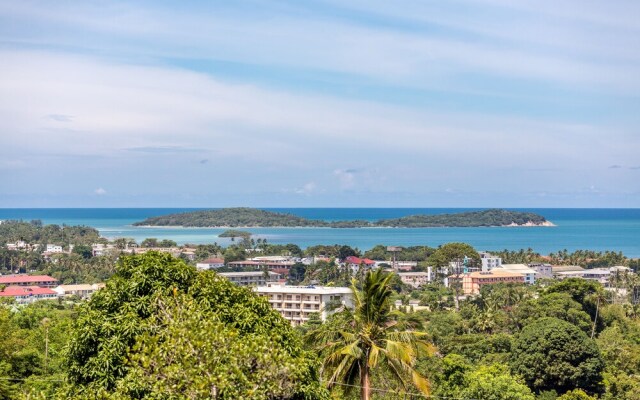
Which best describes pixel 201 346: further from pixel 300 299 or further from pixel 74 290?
pixel 74 290

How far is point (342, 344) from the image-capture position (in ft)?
40.9

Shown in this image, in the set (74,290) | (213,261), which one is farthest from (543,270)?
(74,290)

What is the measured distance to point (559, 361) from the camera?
31234 millimetres

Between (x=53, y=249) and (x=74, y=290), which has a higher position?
(x=53, y=249)

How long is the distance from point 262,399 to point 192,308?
1.88 m

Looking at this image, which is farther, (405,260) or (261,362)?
(405,260)

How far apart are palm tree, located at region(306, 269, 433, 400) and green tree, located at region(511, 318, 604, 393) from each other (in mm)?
20358

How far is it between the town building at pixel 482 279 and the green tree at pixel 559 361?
1961 inches

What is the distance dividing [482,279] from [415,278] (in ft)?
41.7

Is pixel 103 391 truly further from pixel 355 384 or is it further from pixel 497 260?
pixel 497 260

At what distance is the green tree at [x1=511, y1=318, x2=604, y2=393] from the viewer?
3092 centimetres

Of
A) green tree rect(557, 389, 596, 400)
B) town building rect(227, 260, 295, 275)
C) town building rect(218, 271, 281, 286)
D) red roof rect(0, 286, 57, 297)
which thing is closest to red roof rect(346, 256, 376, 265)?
town building rect(227, 260, 295, 275)

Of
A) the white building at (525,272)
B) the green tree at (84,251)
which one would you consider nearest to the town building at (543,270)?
the white building at (525,272)

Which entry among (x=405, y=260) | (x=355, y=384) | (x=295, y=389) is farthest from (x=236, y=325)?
(x=405, y=260)
